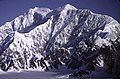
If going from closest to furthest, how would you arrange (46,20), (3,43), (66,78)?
(66,78), (3,43), (46,20)

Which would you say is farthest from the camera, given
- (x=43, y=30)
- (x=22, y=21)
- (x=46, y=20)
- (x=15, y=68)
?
(x=22, y=21)

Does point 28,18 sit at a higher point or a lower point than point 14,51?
higher

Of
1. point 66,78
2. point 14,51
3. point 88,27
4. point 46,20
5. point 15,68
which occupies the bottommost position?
point 66,78

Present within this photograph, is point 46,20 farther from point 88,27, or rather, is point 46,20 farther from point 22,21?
point 88,27

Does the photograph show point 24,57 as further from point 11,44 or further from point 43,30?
point 43,30

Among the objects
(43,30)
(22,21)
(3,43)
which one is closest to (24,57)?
(3,43)

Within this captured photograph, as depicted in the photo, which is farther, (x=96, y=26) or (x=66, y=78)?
(x=96, y=26)

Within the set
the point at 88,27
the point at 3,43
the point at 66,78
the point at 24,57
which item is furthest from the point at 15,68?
the point at 66,78
